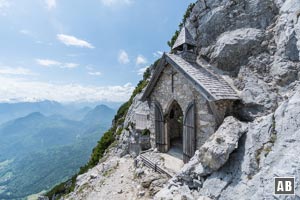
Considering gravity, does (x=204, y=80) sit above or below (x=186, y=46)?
below

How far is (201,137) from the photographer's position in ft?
32.8

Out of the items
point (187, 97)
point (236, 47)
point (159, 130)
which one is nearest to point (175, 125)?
point (159, 130)

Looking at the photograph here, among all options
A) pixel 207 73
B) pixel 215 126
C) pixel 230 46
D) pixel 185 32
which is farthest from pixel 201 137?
pixel 185 32

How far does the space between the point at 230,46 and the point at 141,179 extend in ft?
34.6

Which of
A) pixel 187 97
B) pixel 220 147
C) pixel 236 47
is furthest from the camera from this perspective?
pixel 236 47

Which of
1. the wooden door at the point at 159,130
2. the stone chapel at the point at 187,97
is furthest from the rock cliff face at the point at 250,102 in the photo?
the wooden door at the point at 159,130

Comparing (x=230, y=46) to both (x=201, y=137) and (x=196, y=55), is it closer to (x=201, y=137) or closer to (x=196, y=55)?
(x=196, y=55)

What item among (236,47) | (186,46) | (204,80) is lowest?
(204,80)

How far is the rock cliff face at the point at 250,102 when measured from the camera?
18.5ft

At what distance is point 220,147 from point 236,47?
7.37 m

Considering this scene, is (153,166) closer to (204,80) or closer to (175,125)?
(175,125)

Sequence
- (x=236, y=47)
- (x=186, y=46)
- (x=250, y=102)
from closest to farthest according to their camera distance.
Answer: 1. (x=250, y=102)
2. (x=236, y=47)
3. (x=186, y=46)

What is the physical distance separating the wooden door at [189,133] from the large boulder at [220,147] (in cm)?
269

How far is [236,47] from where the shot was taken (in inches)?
431
